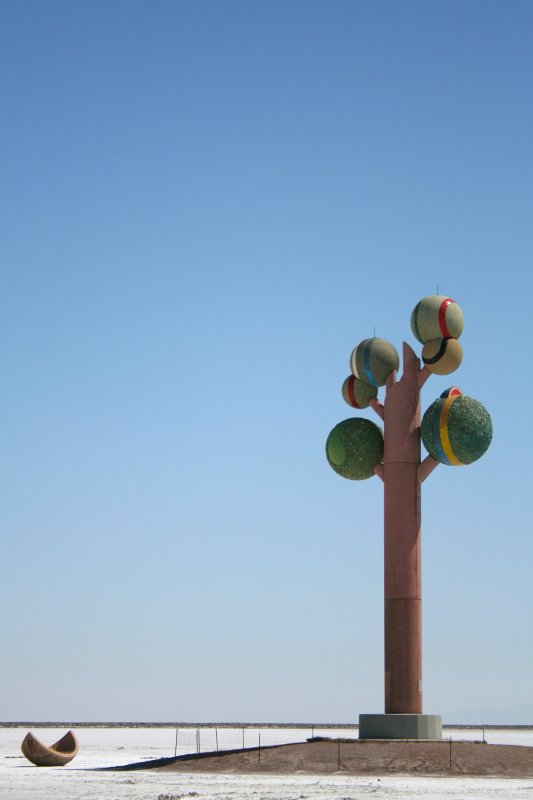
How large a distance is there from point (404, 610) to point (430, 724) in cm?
323

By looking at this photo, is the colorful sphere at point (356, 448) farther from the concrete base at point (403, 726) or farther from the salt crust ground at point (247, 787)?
the salt crust ground at point (247, 787)

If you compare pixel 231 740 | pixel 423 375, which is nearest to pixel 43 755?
pixel 423 375

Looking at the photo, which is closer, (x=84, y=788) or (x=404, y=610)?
(x=84, y=788)

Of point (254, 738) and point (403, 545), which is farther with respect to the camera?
point (254, 738)

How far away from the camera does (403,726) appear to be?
33.7 metres

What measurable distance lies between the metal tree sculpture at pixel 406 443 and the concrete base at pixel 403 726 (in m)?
0.11

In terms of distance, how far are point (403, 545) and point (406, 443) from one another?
118 inches

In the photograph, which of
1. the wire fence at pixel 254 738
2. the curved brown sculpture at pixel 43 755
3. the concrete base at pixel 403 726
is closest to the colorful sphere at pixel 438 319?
the concrete base at pixel 403 726

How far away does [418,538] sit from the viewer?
35.2 meters

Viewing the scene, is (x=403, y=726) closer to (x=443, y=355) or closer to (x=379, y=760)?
(x=379, y=760)

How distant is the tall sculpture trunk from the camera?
34.6 meters

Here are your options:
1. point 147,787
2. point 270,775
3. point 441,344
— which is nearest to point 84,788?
point 147,787

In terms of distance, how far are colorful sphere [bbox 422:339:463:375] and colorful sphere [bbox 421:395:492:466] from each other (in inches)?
39.0

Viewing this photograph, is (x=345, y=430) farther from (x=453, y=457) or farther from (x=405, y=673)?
(x=405, y=673)
